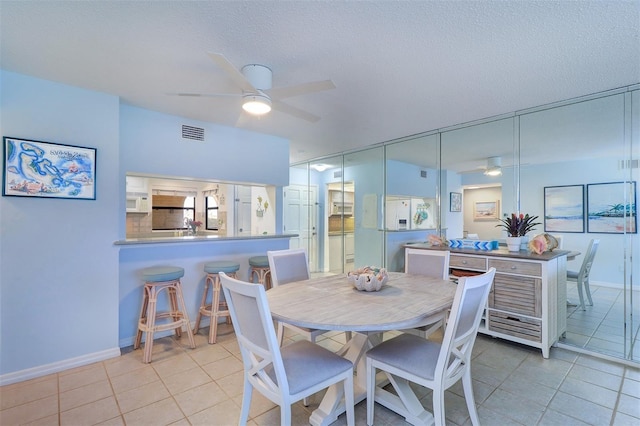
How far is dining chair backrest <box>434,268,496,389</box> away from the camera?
1433 millimetres

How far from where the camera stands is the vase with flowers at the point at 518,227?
3026mm

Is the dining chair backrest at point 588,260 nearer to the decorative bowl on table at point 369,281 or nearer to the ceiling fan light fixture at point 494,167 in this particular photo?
the ceiling fan light fixture at point 494,167

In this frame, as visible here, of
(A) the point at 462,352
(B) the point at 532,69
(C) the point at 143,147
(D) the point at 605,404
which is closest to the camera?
(A) the point at 462,352

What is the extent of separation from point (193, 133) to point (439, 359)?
3266mm

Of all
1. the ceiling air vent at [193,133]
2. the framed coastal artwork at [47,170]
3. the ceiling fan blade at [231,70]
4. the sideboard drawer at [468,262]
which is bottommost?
the sideboard drawer at [468,262]

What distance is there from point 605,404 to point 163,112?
14.6 feet

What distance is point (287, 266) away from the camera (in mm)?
2617

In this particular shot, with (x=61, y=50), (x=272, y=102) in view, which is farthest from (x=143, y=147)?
(x=272, y=102)

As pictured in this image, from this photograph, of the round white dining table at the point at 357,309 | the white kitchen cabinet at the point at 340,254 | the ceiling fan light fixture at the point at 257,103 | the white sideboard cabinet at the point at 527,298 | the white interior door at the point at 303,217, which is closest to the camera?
the round white dining table at the point at 357,309

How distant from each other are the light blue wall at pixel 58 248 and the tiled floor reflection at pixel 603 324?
14.4ft

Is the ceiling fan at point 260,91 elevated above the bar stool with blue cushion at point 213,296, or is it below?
above

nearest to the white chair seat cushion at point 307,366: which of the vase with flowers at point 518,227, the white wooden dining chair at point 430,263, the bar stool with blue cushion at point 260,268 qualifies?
the white wooden dining chair at point 430,263

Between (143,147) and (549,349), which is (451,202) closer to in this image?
(549,349)

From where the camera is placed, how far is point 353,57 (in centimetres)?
205
